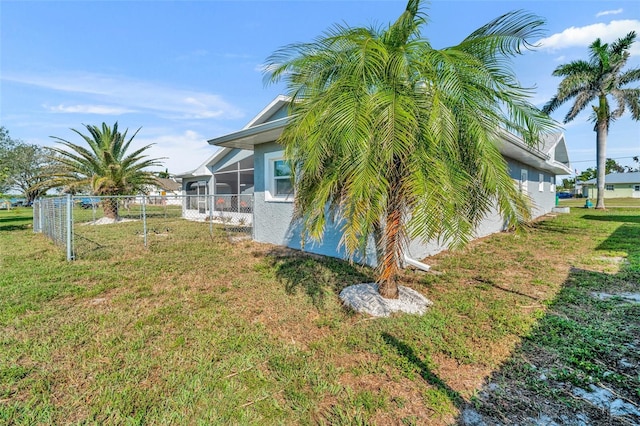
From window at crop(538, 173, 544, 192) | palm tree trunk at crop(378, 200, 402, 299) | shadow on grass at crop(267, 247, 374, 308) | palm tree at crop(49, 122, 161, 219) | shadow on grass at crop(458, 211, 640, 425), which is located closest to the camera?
shadow on grass at crop(458, 211, 640, 425)

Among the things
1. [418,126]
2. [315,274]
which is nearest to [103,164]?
[315,274]

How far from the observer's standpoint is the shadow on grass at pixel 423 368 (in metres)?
2.32

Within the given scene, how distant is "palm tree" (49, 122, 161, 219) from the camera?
14.0 metres

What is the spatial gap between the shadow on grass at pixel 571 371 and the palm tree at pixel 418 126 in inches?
49.0

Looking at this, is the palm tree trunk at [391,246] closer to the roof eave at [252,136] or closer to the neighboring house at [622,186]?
the roof eave at [252,136]

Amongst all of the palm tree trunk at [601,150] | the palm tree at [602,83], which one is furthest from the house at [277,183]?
the palm tree trunk at [601,150]

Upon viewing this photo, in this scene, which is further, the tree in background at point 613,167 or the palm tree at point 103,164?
the tree in background at point 613,167

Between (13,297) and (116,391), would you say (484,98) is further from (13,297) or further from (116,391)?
(13,297)

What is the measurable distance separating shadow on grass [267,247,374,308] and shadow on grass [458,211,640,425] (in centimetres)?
224

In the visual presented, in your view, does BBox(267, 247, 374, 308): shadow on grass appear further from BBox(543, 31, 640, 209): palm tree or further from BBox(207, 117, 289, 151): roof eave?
BBox(543, 31, 640, 209): palm tree

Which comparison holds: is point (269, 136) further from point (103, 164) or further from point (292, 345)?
point (103, 164)

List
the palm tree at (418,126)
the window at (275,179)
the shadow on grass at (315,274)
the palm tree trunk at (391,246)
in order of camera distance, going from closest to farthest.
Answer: the palm tree at (418,126), the palm tree trunk at (391,246), the shadow on grass at (315,274), the window at (275,179)

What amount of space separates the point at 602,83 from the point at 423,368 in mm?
23463

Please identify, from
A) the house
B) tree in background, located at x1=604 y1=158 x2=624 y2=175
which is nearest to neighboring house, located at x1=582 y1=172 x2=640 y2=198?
tree in background, located at x1=604 y1=158 x2=624 y2=175
